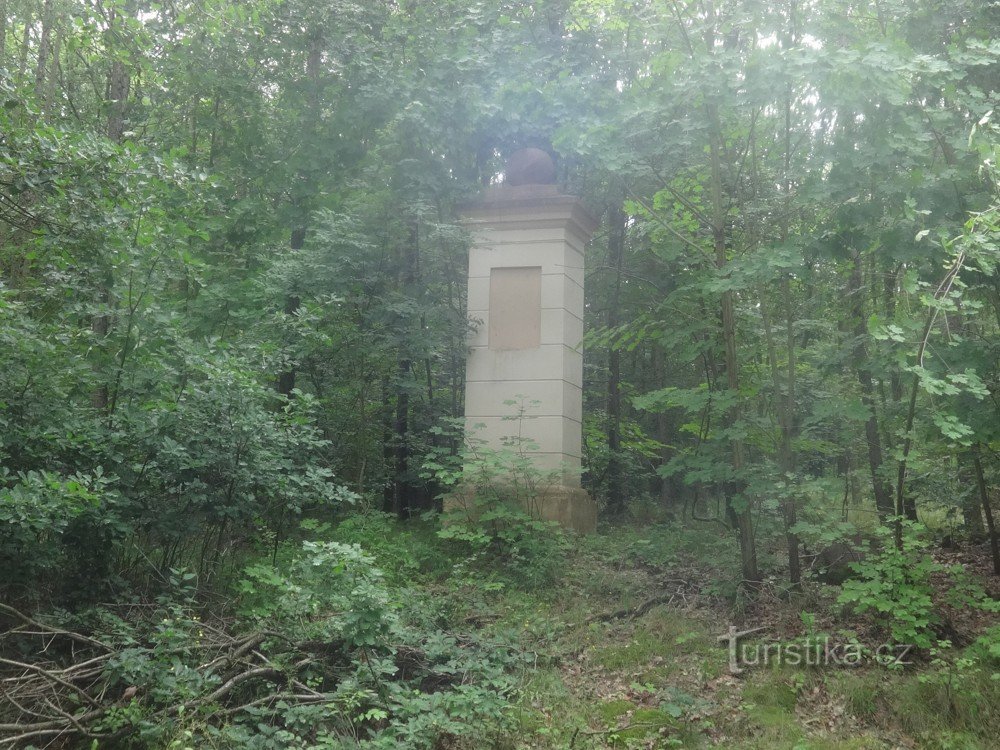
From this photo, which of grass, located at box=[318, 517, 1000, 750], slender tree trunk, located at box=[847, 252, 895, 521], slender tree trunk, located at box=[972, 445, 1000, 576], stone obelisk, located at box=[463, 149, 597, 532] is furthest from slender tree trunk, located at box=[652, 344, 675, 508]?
slender tree trunk, located at box=[972, 445, 1000, 576]

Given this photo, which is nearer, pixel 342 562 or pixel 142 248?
pixel 342 562

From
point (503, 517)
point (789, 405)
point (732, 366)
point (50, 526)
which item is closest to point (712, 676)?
point (789, 405)

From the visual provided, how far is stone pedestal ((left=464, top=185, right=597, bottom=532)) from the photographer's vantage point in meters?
9.45

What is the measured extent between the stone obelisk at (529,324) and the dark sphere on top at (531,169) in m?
0.27

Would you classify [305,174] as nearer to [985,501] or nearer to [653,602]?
[653,602]

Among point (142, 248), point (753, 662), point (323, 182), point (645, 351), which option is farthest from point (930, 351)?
point (645, 351)

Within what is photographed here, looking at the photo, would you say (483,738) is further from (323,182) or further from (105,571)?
(323,182)

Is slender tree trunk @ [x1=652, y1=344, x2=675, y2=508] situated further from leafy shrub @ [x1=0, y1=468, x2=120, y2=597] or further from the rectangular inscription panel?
leafy shrub @ [x1=0, y1=468, x2=120, y2=597]

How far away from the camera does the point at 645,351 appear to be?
604 inches

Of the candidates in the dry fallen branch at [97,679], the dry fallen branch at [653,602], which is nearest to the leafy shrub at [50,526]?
the dry fallen branch at [97,679]

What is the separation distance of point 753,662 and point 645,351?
Answer: 9629 millimetres

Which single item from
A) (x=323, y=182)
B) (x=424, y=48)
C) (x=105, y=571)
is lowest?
(x=105, y=571)

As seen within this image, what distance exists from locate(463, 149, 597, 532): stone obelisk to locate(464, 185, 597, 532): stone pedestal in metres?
0.01

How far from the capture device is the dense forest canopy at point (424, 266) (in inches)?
233
